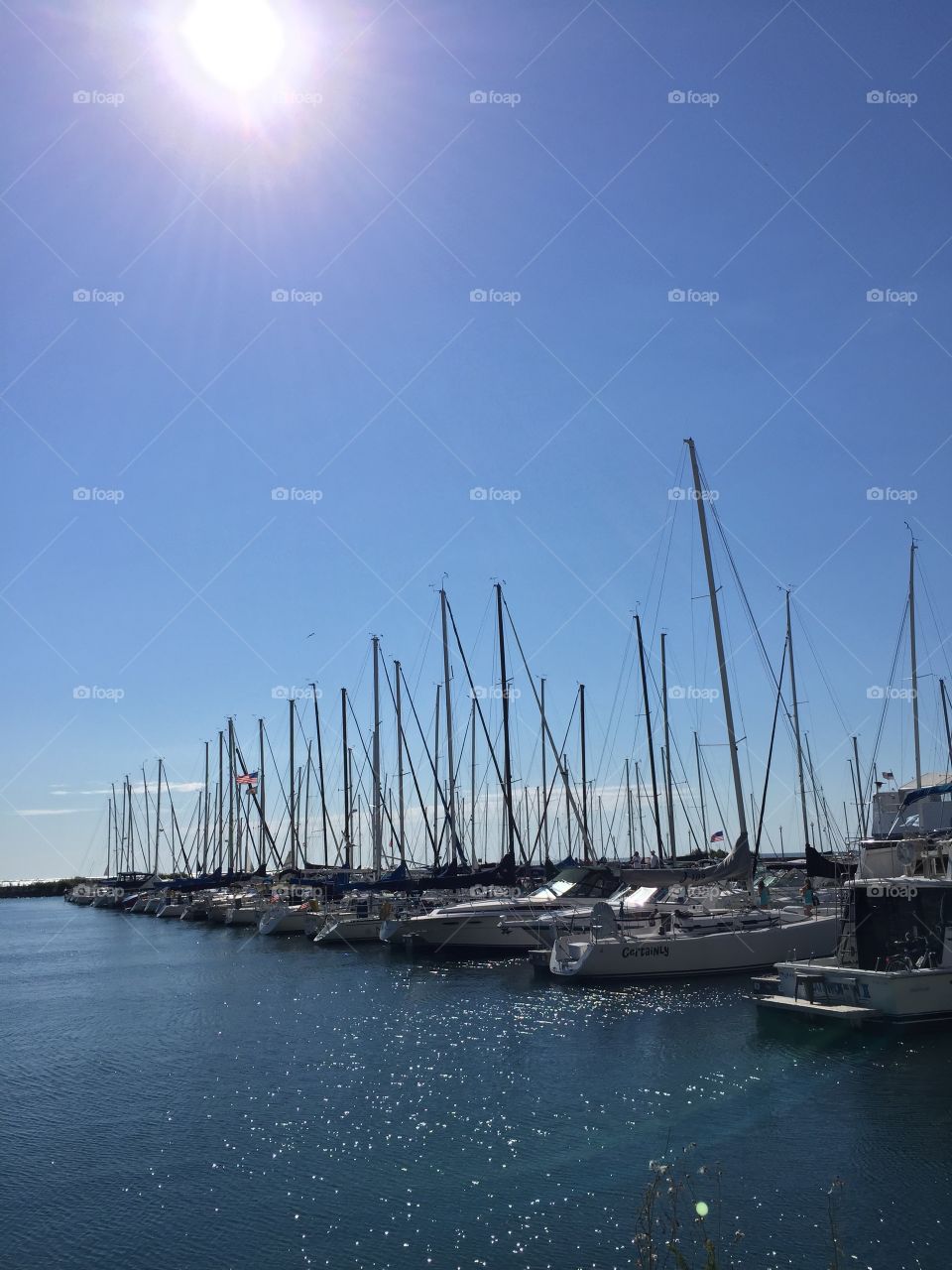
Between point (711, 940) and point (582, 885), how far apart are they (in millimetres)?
13167

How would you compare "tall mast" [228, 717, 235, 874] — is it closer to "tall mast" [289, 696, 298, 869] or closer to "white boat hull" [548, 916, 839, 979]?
"tall mast" [289, 696, 298, 869]

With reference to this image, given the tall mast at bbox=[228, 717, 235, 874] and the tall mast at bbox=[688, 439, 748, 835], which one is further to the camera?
the tall mast at bbox=[228, 717, 235, 874]

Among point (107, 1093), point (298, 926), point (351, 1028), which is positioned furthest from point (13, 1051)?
point (298, 926)

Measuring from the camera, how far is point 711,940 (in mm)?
38875

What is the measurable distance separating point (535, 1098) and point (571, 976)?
16329 millimetres

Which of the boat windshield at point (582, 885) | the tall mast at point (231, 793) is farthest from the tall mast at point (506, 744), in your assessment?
the tall mast at point (231, 793)

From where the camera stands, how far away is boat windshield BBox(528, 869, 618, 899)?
51.2 metres

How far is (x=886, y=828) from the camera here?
126 feet

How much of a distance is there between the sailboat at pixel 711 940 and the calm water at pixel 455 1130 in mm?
1402

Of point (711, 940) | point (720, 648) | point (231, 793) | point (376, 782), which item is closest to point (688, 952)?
point (711, 940)

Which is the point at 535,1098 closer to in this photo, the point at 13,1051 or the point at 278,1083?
the point at 278,1083

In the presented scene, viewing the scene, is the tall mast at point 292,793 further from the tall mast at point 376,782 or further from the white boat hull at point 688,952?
the white boat hull at point 688,952

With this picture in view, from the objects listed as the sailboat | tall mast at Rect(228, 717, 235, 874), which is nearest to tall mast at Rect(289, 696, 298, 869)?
tall mast at Rect(228, 717, 235, 874)

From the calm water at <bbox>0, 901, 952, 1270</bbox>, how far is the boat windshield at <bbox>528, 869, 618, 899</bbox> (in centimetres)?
1356
